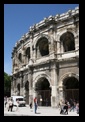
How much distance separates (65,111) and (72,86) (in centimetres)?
758

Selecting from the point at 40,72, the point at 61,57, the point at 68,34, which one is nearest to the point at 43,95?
the point at 40,72

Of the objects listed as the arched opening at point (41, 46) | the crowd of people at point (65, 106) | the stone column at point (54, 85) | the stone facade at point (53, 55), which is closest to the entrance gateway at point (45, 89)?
the stone facade at point (53, 55)

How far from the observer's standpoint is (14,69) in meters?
32.1

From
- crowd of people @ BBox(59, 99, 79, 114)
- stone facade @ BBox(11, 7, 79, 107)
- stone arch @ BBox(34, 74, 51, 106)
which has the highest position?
stone facade @ BBox(11, 7, 79, 107)

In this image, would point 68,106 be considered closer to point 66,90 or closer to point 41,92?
point 66,90

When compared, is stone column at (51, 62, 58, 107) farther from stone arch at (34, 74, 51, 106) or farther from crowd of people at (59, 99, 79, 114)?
stone arch at (34, 74, 51, 106)

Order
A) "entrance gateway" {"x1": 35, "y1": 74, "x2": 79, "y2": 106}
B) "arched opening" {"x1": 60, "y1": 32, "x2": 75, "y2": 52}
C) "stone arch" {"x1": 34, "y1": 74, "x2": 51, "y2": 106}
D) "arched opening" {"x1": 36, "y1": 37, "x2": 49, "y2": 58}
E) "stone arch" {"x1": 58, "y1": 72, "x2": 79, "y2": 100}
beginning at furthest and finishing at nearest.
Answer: "arched opening" {"x1": 36, "y1": 37, "x2": 49, "y2": 58} < "stone arch" {"x1": 34, "y1": 74, "x2": 51, "y2": 106} < "entrance gateway" {"x1": 35, "y1": 74, "x2": 79, "y2": 106} < "arched opening" {"x1": 60, "y1": 32, "x2": 75, "y2": 52} < "stone arch" {"x1": 58, "y1": 72, "x2": 79, "y2": 100}

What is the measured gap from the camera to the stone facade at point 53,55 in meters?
21.6

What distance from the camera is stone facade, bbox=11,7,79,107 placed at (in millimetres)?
21609

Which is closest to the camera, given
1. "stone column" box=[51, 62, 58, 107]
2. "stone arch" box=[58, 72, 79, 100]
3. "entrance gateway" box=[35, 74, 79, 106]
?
"stone arch" box=[58, 72, 79, 100]

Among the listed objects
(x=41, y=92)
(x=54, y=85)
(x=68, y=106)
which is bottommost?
(x=68, y=106)

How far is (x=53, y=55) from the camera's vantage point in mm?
22375

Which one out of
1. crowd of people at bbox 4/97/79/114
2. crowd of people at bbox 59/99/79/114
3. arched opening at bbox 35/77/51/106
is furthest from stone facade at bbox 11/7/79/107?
crowd of people at bbox 4/97/79/114

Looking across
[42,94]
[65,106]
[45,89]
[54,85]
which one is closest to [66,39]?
[54,85]
